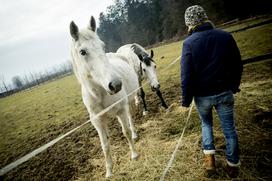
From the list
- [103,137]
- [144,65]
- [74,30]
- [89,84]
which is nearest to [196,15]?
[74,30]

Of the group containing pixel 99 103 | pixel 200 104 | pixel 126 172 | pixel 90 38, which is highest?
pixel 90 38

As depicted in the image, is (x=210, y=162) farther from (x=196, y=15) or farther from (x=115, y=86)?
(x=196, y=15)

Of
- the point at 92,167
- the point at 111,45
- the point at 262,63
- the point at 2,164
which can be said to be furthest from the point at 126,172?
the point at 111,45

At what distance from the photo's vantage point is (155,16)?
56938 millimetres

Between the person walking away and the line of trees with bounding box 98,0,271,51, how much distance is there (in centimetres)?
3148

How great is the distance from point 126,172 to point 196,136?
156 cm

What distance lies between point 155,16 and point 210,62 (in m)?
57.9

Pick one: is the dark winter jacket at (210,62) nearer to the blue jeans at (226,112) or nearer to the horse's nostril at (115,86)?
the blue jeans at (226,112)

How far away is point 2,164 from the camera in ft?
20.3

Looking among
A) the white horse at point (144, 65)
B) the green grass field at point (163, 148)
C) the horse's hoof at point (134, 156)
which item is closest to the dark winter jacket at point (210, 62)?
the green grass field at point (163, 148)

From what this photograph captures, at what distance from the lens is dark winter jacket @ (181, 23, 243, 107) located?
262 cm

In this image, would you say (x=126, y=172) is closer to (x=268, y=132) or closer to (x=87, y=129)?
(x=268, y=132)

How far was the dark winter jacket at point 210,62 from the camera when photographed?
8.61 feet

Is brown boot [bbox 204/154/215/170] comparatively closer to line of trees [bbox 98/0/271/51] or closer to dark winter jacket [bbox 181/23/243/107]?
dark winter jacket [bbox 181/23/243/107]
